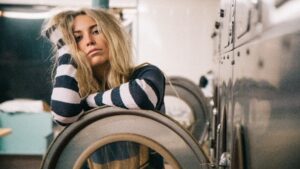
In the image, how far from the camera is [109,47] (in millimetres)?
1725

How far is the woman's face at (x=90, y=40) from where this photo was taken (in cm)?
170

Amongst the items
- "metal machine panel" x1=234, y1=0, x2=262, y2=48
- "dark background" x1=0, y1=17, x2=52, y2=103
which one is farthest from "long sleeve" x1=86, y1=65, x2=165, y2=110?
"dark background" x1=0, y1=17, x2=52, y2=103

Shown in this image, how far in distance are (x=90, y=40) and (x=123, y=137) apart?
1.32ft

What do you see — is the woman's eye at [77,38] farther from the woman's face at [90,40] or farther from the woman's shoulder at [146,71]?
the woman's shoulder at [146,71]

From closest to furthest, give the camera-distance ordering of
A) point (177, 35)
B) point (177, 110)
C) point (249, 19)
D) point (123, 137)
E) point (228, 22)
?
1. point (249, 19)
2. point (123, 137)
3. point (228, 22)
4. point (177, 110)
5. point (177, 35)

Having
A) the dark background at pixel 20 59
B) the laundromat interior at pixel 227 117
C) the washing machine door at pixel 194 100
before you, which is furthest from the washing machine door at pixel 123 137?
the dark background at pixel 20 59

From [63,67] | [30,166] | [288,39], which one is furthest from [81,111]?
[30,166]

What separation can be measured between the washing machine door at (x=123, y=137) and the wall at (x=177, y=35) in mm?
3720

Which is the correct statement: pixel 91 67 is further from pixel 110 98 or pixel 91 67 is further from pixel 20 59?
pixel 20 59

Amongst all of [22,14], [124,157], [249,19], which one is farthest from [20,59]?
[249,19]

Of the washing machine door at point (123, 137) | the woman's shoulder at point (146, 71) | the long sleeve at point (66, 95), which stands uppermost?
the woman's shoulder at point (146, 71)

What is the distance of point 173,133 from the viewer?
158 cm

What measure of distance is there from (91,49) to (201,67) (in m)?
3.74

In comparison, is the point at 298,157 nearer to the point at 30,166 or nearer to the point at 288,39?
the point at 288,39
